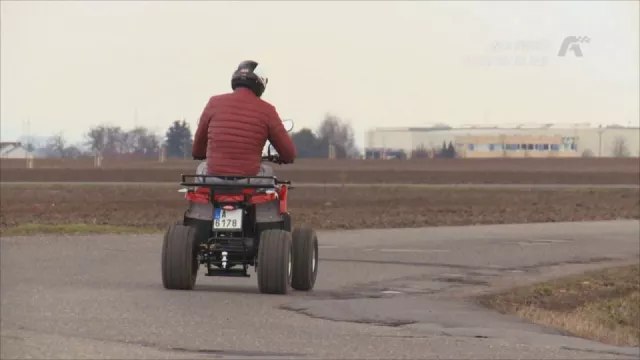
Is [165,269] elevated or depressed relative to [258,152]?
depressed

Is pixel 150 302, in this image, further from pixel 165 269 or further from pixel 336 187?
pixel 336 187

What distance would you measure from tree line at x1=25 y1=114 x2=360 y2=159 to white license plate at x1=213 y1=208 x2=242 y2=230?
7248cm

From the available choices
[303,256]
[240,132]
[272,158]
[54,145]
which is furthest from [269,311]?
[54,145]

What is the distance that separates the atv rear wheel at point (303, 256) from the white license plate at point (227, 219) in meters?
0.84

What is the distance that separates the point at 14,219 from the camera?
2934 cm

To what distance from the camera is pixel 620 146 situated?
108 m

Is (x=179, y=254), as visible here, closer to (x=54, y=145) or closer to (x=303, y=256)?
(x=303, y=256)

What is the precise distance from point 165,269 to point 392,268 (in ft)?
18.2

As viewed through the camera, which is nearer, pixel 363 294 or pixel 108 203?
pixel 363 294

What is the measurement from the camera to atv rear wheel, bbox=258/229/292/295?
484 inches

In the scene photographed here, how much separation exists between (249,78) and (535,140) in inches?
3771

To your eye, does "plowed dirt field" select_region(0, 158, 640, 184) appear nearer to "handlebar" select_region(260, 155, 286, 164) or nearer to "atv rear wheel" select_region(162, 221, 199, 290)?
"atv rear wheel" select_region(162, 221, 199, 290)

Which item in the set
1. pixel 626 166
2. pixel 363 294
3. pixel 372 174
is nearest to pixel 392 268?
pixel 363 294

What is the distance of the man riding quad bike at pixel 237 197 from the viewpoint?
12242 millimetres
